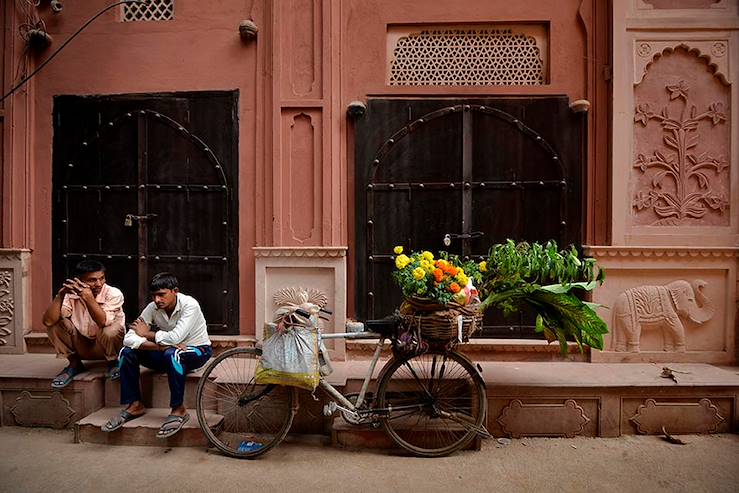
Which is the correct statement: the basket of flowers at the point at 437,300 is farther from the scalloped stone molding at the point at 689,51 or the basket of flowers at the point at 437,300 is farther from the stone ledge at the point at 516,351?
the scalloped stone molding at the point at 689,51

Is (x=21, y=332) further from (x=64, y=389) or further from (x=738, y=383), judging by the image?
(x=738, y=383)

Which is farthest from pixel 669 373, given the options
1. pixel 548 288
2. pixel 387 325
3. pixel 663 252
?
pixel 387 325

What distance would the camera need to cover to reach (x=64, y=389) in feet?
12.7

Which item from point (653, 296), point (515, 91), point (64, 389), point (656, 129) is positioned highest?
point (515, 91)

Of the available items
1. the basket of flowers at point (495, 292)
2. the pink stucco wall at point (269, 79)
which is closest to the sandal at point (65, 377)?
the pink stucco wall at point (269, 79)

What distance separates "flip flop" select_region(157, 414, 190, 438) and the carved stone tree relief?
4543 millimetres

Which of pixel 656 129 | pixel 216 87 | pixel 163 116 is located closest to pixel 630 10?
pixel 656 129

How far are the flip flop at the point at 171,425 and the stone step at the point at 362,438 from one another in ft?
3.93

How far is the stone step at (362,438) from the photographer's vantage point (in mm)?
3533

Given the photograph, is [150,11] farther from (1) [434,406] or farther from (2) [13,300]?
(1) [434,406]

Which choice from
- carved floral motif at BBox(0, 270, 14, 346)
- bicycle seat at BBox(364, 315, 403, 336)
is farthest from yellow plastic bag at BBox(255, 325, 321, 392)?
carved floral motif at BBox(0, 270, 14, 346)

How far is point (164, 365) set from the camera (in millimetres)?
3695

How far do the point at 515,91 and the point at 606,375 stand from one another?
2.85 metres

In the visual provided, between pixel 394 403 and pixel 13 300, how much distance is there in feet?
13.7
